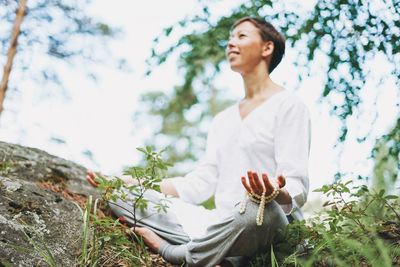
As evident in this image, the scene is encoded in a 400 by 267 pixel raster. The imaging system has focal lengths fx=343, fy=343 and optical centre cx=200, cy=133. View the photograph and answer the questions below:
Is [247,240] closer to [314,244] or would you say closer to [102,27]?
[314,244]

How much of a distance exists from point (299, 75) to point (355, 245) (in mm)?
2017

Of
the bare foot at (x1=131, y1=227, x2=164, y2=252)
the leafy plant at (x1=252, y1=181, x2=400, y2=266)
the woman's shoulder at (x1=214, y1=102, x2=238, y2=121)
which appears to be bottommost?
the bare foot at (x1=131, y1=227, x2=164, y2=252)

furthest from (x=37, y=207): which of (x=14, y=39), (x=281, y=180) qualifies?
(x=14, y=39)

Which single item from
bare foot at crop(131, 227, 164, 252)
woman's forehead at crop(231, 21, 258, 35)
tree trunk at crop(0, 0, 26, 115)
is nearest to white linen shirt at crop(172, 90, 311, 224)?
bare foot at crop(131, 227, 164, 252)

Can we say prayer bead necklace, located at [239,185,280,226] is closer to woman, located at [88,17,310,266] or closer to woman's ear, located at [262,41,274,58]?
woman, located at [88,17,310,266]

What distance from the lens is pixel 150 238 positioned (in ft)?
8.46

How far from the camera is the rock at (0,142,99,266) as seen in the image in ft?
6.10

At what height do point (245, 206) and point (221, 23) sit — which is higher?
point (221, 23)

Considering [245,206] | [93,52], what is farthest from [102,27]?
[245,206]

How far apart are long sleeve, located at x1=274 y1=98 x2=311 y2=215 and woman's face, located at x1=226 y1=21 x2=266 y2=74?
50 cm

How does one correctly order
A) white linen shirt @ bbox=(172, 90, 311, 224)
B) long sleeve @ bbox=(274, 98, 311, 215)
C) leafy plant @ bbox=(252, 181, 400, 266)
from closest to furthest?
leafy plant @ bbox=(252, 181, 400, 266)
long sleeve @ bbox=(274, 98, 311, 215)
white linen shirt @ bbox=(172, 90, 311, 224)

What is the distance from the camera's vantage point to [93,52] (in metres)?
6.20

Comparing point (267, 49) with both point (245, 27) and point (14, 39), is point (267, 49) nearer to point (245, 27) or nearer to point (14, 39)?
point (245, 27)

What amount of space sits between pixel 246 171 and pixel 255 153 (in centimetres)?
16
